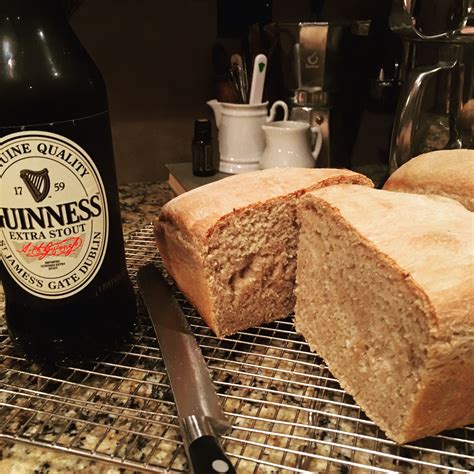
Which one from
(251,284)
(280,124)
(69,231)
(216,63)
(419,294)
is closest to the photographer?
(419,294)

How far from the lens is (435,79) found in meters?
1.44

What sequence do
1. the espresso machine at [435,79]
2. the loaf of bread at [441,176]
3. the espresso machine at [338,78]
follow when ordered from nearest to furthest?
1. the loaf of bread at [441,176]
2. the espresso machine at [435,79]
3. the espresso machine at [338,78]

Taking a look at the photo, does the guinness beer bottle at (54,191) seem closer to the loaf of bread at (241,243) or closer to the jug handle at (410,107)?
the loaf of bread at (241,243)

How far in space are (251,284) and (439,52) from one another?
932 millimetres

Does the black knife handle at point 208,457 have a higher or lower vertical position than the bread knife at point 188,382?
higher

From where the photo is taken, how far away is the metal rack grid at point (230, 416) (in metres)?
0.73

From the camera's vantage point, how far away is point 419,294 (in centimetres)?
71

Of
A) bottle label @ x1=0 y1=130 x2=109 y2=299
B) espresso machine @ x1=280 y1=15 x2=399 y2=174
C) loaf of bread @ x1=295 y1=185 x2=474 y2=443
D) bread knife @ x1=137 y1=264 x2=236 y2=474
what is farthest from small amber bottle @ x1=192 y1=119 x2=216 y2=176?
bottle label @ x1=0 y1=130 x2=109 y2=299

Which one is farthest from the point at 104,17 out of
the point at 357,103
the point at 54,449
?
the point at 54,449

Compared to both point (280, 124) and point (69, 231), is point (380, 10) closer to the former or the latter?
point (280, 124)
